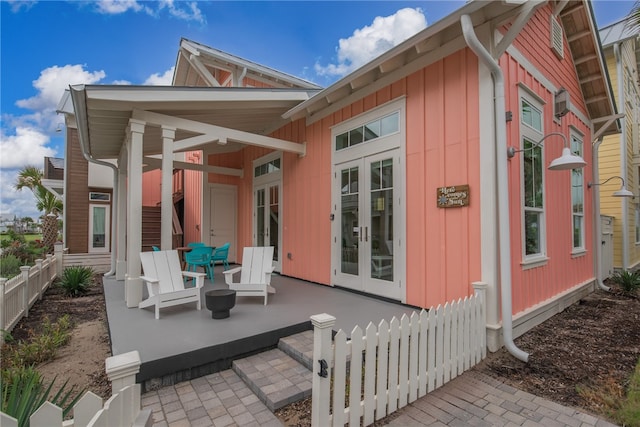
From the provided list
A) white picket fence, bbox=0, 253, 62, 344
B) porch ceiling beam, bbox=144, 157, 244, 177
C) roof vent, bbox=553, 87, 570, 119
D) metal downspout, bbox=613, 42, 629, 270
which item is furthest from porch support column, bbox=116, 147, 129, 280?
metal downspout, bbox=613, 42, 629, 270

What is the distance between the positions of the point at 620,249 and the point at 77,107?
12.5m

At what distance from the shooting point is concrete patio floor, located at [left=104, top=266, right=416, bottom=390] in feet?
8.90

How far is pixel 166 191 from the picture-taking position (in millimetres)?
4422

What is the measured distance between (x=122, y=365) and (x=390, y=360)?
1.81 meters

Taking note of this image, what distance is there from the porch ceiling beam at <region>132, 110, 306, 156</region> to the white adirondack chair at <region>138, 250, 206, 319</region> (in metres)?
1.90

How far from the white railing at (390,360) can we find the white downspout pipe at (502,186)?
1.04 feet

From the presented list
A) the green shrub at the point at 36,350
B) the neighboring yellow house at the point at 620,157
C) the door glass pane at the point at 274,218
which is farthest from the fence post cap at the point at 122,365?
the neighboring yellow house at the point at 620,157

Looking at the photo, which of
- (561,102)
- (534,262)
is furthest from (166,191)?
(561,102)

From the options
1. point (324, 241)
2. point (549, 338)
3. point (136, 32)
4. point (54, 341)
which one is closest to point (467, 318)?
point (549, 338)

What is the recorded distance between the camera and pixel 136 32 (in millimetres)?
6207

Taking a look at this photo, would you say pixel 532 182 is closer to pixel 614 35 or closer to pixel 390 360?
pixel 390 360

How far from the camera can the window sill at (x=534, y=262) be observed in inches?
153

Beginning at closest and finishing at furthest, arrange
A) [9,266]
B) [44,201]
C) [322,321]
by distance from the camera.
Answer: [322,321], [9,266], [44,201]

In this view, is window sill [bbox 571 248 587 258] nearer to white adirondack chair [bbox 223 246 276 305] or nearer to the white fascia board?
white adirondack chair [bbox 223 246 276 305]
